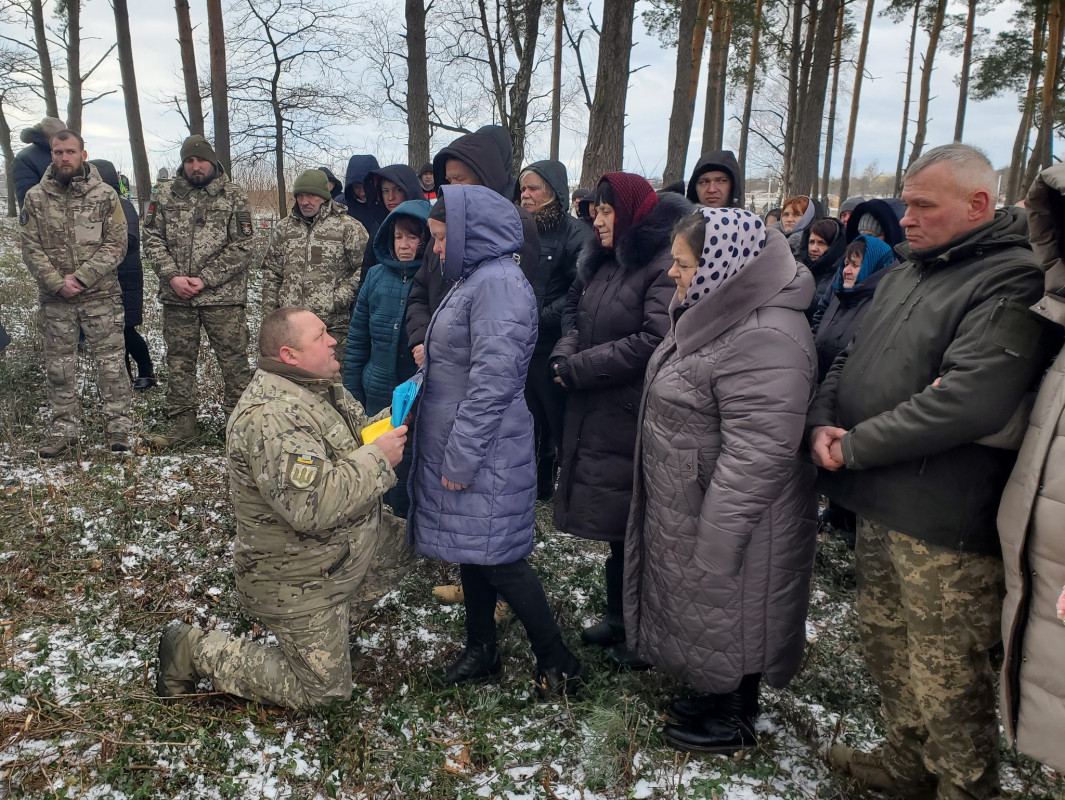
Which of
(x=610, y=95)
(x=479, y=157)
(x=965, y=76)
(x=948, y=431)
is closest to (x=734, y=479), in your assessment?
(x=948, y=431)

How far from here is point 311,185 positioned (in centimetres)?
517

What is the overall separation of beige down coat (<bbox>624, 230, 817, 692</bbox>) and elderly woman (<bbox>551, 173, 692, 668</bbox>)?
0.49m

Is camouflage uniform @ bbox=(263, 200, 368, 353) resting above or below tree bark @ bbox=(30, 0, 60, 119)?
below

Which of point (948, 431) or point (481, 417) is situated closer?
point (948, 431)

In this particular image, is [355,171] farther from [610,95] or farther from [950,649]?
[950,649]

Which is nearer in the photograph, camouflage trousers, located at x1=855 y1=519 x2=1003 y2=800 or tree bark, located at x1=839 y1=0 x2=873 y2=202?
camouflage trousers, located at x1=855 y1=519 x2=1003 y2=800

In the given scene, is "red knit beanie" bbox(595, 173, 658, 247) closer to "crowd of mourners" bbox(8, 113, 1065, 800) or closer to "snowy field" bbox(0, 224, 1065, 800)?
"crowd of mourners" bbox(8, 113, 1065, 800)

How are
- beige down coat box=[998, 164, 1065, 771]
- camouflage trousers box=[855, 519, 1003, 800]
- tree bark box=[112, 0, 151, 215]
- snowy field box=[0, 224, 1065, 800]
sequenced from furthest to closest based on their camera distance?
tree bark box=[112, 0, 151, 215] → snowy field box=[0, 224, 1065, 800] → camouflage trousers box=[855, 519, 1003, 800] → beige down coat box=[998, 164, 1065, 771]

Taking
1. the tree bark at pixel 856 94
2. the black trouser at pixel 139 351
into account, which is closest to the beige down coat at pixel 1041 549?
the black trouser at pixel 139 351

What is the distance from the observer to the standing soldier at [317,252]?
5.16 metres

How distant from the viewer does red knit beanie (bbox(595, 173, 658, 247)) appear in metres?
3.11

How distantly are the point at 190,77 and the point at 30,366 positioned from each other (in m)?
6.88

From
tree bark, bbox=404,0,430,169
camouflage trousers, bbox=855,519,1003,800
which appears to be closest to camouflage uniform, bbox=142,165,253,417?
Answer: camouflage trousers, bbox=855,519,1003,800

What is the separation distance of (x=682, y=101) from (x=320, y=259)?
8.57 m
